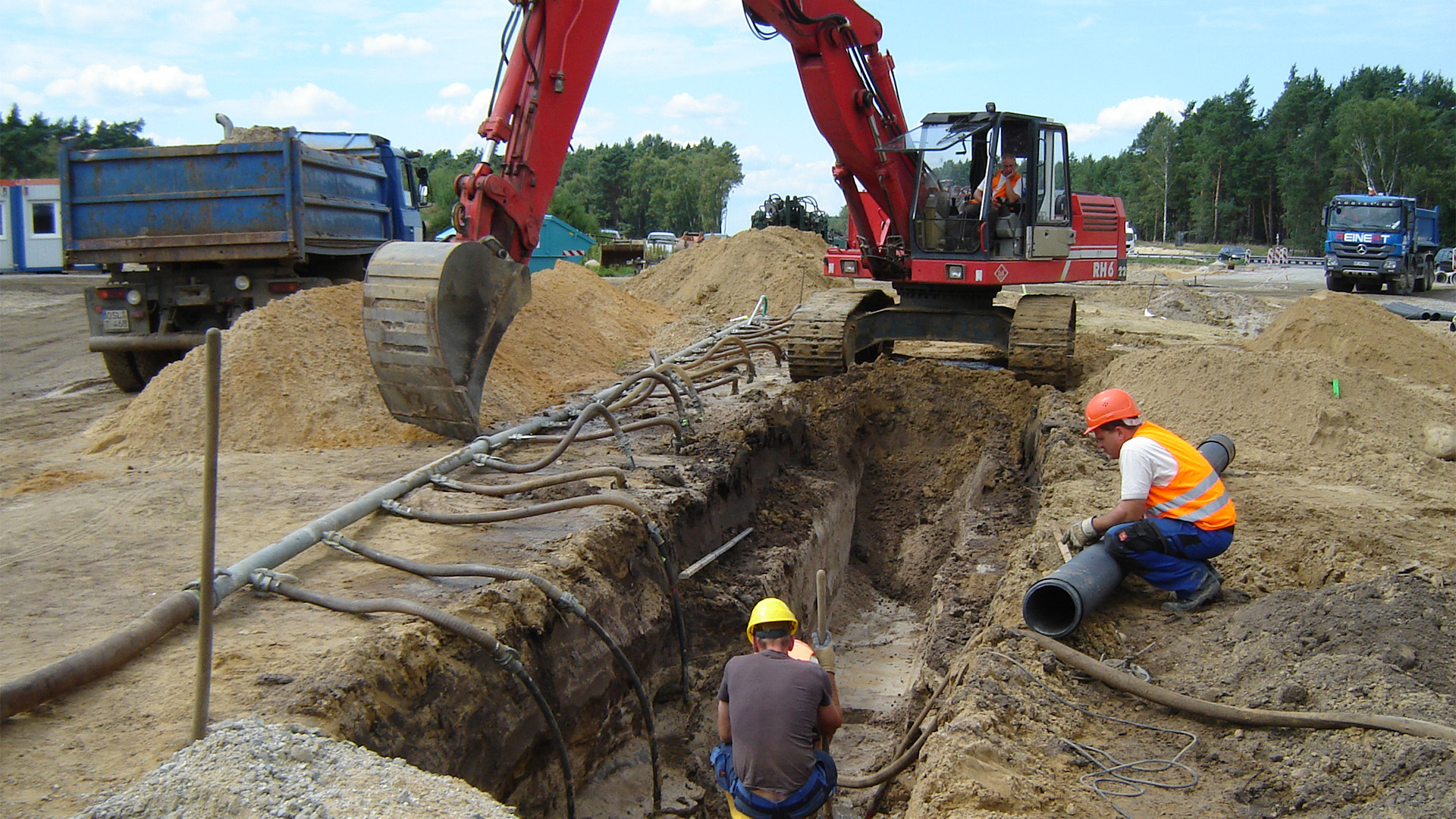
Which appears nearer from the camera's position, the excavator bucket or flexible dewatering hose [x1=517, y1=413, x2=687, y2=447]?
the excavator bucket

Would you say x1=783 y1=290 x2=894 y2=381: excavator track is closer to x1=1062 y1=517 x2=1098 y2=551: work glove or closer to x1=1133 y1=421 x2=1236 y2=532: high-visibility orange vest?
x1=1062 y1=517 x2=1098 y2=551: work glove

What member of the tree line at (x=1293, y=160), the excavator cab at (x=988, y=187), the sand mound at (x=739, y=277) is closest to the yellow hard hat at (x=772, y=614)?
the excavator cab at (x=988, y=187)

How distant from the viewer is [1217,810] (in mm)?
3322

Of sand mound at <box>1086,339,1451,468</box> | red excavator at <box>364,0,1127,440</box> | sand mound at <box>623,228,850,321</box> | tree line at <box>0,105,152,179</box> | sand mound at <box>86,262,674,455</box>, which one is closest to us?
red excavator at <box>364,0,1127,440</box>

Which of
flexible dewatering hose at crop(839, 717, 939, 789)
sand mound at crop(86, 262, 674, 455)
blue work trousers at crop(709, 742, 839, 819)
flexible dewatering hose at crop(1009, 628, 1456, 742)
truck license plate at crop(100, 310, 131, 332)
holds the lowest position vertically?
flexible dewatering hose at crop(839, 717, 939, 789)

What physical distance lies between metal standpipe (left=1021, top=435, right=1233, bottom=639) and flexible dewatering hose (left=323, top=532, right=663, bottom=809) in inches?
75.3

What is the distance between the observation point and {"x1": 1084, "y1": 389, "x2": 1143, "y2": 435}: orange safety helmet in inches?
194

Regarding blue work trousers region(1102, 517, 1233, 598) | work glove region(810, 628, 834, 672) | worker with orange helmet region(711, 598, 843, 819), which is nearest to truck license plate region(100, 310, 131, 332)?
work glove region(810, 628, 834, 672)

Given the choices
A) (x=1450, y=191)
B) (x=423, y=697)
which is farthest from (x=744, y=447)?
(x=1450, y=191)

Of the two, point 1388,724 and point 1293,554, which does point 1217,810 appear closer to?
point 1388,724

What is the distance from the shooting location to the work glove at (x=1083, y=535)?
496 cm

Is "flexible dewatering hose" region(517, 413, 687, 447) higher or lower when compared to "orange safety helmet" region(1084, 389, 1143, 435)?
lower

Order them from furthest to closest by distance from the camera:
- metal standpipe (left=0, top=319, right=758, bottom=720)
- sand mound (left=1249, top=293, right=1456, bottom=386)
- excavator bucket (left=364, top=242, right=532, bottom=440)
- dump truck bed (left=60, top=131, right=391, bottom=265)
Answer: sand mound (left=1249, top=293, right=1456, bottom=386), dump truck bed (left=60, top=131, right=391, bottom=265), excavator bucket (left=364, top=242, right=532, bottom=440), metal standpipe (left=0, top=319, right=758, bottom=720)

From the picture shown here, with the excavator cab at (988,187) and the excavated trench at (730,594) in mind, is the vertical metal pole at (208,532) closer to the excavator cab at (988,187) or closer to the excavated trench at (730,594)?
the excavated trench at (730,594)
